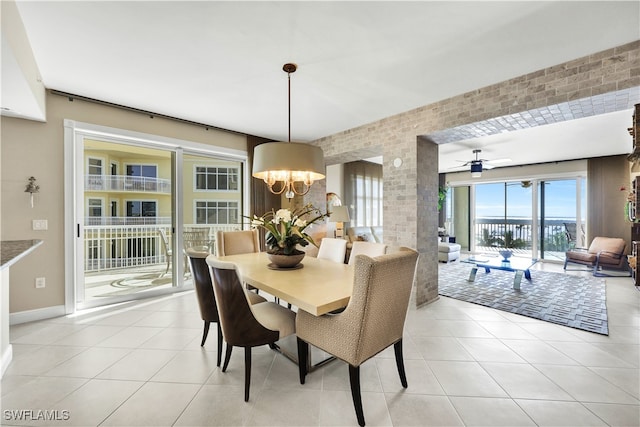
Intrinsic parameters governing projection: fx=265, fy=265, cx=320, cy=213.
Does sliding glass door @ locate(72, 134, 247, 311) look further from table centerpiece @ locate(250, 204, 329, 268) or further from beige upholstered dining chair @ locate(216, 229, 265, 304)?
table centerpiece @ locate(250, 204, 329, 268)

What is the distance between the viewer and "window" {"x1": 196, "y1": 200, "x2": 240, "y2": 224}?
4375 millimetres

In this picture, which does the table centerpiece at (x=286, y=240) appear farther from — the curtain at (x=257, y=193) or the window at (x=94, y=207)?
the window at (x=94, y=207)

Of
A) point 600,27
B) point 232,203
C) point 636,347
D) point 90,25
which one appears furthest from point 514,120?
point 232,203

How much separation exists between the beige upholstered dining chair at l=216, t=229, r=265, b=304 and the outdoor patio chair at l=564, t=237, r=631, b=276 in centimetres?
646

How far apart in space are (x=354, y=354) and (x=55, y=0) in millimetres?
2882

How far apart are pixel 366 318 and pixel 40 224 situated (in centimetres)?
373

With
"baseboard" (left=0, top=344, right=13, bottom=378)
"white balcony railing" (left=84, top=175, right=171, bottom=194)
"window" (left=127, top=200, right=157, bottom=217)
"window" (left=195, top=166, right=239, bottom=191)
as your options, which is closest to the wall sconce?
"white balcony railing" (left=84, top=175, right=171, bottom=194)

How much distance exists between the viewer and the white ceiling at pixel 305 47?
1.76 m

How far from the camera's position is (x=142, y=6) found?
173 cm

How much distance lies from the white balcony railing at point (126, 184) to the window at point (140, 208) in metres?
0.18

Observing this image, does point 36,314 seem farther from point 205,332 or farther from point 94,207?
point 205,332

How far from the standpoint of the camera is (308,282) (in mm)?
1926

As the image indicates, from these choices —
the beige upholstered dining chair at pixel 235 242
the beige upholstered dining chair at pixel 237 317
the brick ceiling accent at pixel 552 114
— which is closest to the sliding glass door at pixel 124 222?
the beige upholstered dining chair at pixel 235 242

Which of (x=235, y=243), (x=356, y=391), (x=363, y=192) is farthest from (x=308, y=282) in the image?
(x=363, y=192)
